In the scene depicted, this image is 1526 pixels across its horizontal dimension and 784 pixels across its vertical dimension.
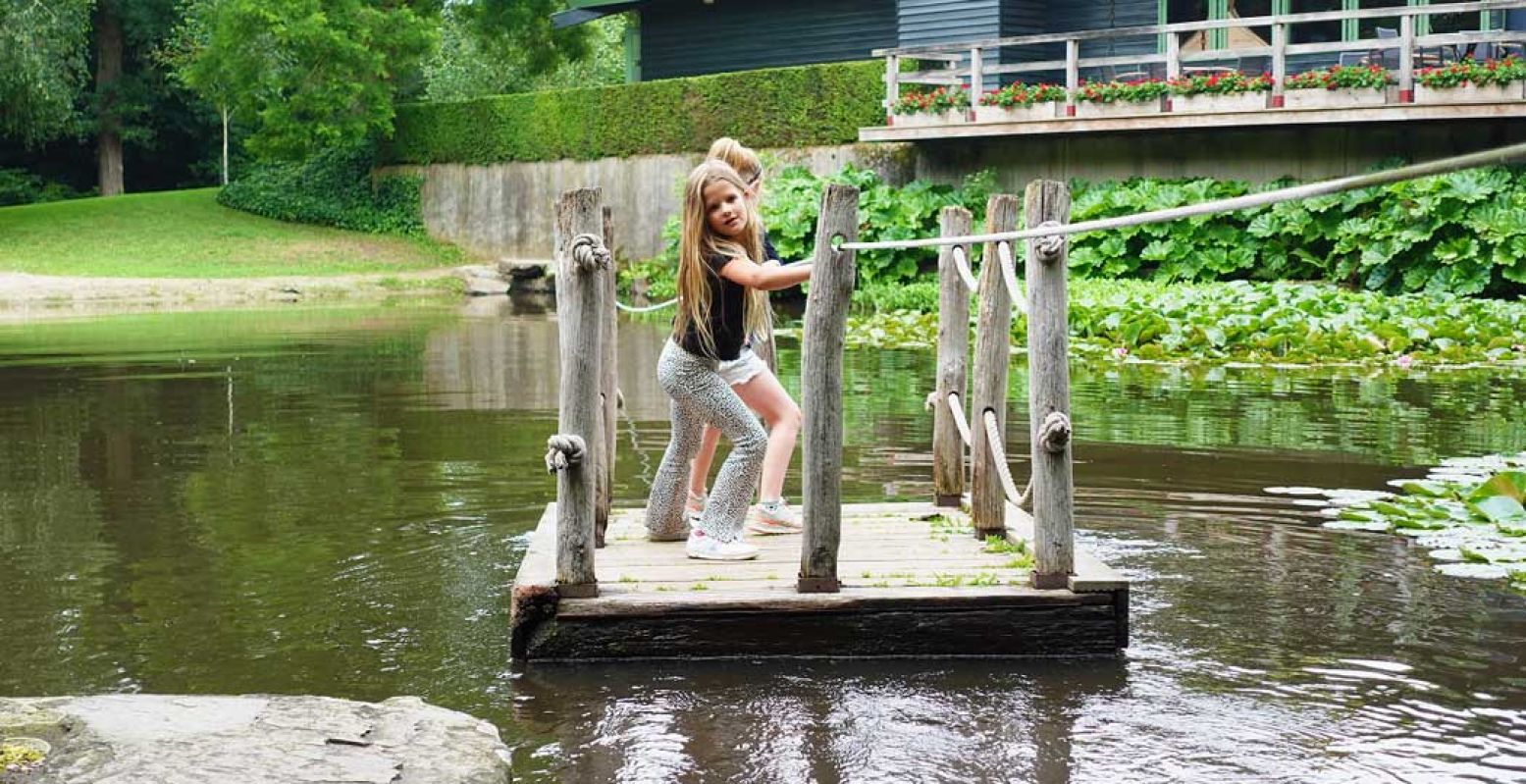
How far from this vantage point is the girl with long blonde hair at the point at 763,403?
6.77 metres

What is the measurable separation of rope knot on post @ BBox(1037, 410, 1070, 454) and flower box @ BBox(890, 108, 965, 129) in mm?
19654

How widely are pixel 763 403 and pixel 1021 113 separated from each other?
724 inches

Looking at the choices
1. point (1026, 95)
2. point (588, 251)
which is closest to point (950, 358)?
point (588, 251)

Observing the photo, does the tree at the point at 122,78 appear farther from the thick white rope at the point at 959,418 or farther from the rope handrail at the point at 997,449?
the rope handrail at the point at 997,449

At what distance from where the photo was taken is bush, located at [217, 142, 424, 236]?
3906cm

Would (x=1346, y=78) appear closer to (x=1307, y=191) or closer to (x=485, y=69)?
(x=1307, y=191)

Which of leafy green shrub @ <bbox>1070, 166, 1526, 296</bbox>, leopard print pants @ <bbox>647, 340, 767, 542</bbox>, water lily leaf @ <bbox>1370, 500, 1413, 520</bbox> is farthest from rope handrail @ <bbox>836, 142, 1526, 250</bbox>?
leafy green shrub @ <bbox>1070, 166, 1526, 296</bbox>

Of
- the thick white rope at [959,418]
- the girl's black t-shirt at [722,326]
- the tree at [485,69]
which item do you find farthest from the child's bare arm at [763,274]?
the tree at [485,69]

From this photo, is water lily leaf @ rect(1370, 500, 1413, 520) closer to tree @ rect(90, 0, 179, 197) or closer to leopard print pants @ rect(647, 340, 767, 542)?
leopard print pants @ rect(647, 340, 767, 542)

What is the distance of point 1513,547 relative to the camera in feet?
25.1

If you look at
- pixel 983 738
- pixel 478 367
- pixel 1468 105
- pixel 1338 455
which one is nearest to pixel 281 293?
pixel 478 367

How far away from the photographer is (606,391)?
7746 mm

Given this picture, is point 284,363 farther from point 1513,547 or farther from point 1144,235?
point 1513,547

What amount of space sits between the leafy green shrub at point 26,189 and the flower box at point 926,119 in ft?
93.1
